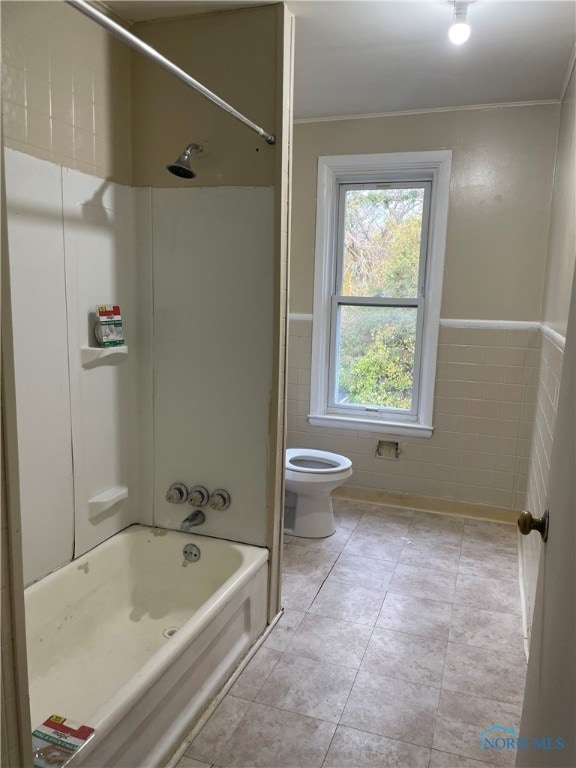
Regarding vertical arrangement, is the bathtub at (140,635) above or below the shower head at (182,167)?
below

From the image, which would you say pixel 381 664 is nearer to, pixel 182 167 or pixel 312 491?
pixel 312 491

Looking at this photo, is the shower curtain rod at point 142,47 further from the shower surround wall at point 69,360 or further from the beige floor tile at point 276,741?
the beige floor tile at point 276,741

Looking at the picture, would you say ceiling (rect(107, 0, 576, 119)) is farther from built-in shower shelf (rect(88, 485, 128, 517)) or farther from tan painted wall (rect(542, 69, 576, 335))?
built-in shower shelf (rect(88, 485, 128, 517))

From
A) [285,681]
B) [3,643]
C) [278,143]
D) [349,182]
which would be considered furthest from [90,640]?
[349,182]

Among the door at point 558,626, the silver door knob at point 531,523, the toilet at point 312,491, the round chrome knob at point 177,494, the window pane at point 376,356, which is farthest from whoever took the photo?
the window pane at point 376,356

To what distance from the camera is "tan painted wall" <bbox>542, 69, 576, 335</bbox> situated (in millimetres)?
2031

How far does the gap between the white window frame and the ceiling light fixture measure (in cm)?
118

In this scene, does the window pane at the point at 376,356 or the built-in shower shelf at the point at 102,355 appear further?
the window pane at the point at 376,356

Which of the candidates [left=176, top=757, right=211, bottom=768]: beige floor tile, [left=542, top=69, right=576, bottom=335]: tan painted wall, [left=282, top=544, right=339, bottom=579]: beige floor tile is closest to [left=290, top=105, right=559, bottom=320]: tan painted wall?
[left=542, top=69, right=576, bottom=335]: tan painted wall

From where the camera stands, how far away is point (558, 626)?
94cm

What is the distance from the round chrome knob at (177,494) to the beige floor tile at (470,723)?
3.91 feet

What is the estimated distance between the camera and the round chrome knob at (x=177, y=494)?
7.38ft

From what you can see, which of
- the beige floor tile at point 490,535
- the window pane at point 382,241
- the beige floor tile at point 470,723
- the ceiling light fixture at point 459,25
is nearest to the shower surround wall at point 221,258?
the ceiling light fixture at point 459,25

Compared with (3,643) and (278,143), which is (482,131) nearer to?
(278,143)
